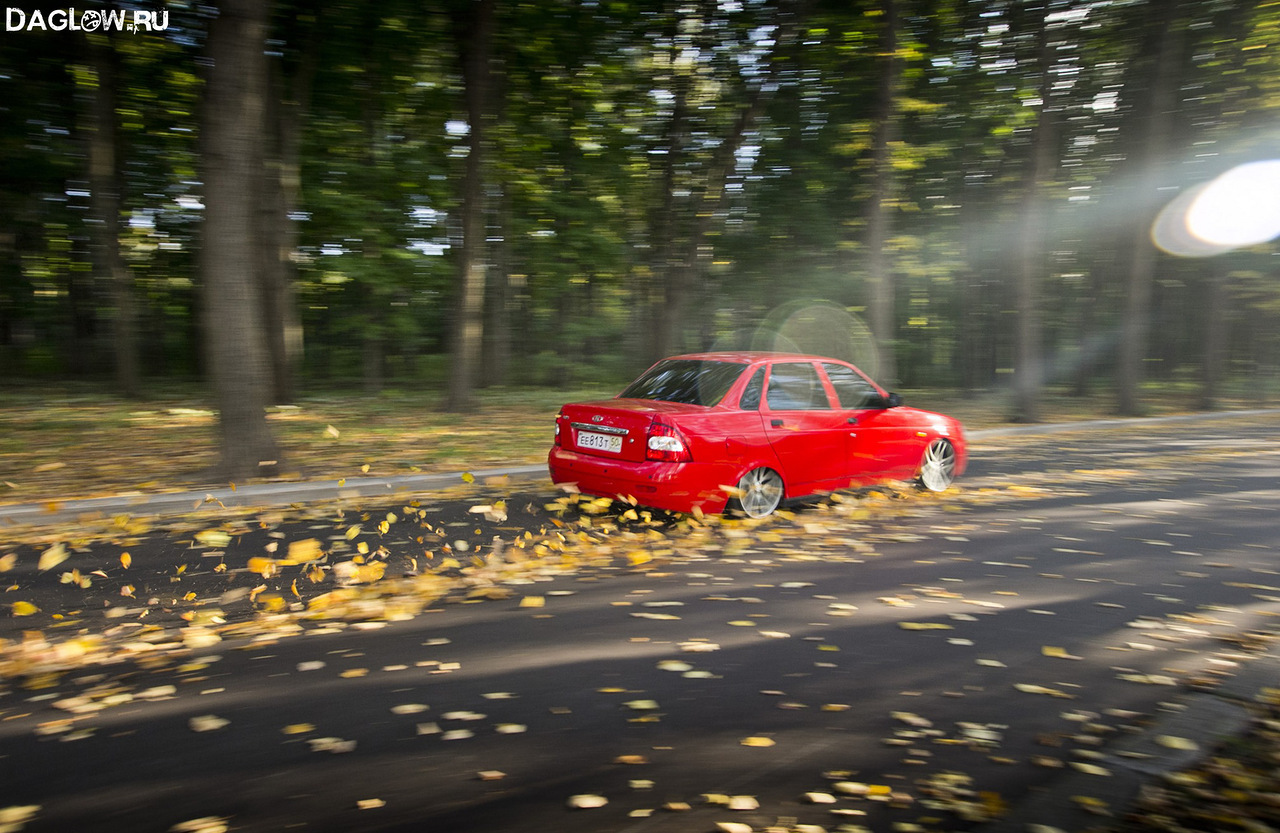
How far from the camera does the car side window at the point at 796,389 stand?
837cm

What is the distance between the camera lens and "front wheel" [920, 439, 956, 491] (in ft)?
32.5

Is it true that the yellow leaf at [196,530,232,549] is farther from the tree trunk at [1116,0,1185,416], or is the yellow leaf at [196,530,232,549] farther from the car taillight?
the tree trunk at [1116,0,1185,416]

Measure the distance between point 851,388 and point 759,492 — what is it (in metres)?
1.80

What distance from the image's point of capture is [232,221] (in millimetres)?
9328

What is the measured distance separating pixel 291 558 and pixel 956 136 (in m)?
22.6

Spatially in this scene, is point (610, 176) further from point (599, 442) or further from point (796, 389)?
point (599, 442)

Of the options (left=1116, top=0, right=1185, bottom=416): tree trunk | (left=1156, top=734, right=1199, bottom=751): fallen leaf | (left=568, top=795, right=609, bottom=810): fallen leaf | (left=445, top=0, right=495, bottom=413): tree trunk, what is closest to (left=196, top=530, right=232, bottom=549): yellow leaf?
(left=568, top=795, right=609, bottom=810): fallen leaf

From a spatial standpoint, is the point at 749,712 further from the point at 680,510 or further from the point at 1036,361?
the point at 1036,361

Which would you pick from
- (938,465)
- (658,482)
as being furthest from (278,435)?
(938,465)

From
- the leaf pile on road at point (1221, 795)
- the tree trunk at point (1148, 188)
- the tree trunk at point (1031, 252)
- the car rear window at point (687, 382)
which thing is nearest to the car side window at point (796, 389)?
the car rear window at point (687, 382)

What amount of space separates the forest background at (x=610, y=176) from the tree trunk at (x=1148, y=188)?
0.08 meters

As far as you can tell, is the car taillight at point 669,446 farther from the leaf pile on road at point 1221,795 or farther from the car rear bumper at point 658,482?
the leaf pile on road at point 1221,795

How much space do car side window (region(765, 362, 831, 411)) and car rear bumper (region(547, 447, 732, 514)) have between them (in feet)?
3.43

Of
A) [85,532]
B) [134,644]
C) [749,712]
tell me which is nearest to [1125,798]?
[749,712]
